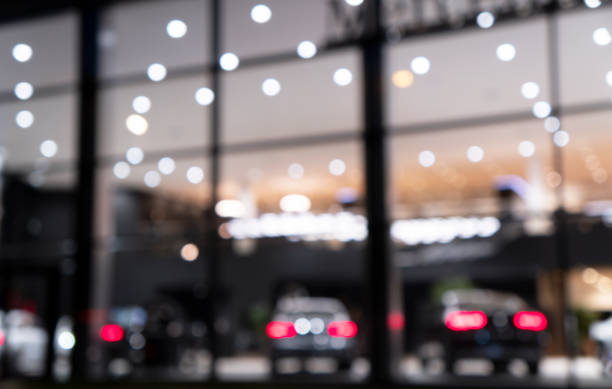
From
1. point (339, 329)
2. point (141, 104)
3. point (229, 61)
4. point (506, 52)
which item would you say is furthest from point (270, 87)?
point (339, 329)

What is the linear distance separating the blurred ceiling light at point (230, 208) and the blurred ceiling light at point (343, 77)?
226 cm

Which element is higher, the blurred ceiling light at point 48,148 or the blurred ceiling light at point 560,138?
the blurred ceiling light at point 48,148

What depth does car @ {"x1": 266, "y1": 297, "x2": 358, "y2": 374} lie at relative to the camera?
409 inches

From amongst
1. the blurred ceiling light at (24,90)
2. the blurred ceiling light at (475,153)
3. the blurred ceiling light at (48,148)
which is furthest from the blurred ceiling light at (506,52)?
the blurred ceiling light at (24,90)

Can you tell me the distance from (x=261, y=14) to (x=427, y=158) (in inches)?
122

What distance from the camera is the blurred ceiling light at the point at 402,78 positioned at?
32.9ft

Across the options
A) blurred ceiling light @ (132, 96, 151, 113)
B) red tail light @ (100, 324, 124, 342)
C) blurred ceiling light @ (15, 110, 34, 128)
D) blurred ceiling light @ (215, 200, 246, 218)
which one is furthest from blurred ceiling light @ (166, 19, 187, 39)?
red tail light @ (100, 324, 124, 342)

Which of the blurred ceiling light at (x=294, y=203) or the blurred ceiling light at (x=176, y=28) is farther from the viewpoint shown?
the blurred ceiling light at (x=294, y=203)

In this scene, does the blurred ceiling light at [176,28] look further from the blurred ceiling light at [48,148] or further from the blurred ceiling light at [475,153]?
the blurred ceiling light at [475,153]

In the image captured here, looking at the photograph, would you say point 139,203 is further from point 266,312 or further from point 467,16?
point 266,312

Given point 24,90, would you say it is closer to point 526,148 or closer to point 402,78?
point 402,78

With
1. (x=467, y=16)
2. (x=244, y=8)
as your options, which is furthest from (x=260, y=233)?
(x=467, y=16)

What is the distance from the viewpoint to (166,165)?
36.9 feet

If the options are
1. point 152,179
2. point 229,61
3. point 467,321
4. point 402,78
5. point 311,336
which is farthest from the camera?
point 152,179
